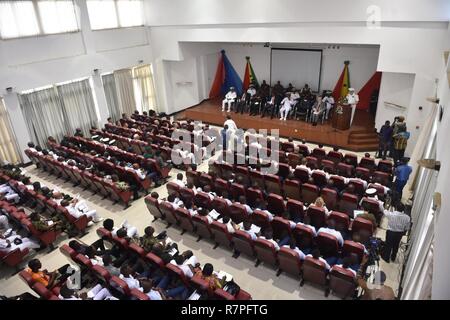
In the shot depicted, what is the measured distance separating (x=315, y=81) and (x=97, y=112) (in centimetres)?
964

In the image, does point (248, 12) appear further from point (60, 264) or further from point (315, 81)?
point (60, 264)

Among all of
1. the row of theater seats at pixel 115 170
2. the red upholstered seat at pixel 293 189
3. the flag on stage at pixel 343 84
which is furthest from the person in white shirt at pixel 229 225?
the flag on stage at pixel 343 84

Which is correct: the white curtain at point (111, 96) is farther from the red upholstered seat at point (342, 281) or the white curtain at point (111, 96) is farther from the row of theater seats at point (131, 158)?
the red upholstered seat at point (342, 281)

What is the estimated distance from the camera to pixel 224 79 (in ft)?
55.5

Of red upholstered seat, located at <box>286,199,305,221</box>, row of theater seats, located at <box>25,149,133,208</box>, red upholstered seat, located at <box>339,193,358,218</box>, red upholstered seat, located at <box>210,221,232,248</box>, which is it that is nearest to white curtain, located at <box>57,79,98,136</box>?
row of theater seats, located at <box>25,149,133,208</box>

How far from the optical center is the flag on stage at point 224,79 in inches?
648

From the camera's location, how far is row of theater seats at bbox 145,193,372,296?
5.20m

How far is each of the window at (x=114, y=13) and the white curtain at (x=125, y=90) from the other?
1.94 metres

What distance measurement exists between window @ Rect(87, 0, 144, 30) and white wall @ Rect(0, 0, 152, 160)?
329 mm

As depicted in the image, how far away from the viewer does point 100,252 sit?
6.04 meters

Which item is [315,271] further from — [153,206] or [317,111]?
[317,111]

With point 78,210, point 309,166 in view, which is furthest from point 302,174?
point 78,210

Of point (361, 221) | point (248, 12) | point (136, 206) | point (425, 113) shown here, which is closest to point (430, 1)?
point (425, 113)

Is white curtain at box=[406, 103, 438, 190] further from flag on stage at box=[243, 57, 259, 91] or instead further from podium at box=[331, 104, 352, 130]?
→ flag on stage at box=[243, 57, 259, 91]
